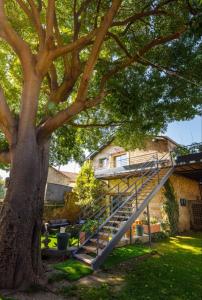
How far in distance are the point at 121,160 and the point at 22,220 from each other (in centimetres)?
1472

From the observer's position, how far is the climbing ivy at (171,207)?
13.3 metres

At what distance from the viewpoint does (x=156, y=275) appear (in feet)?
19.3

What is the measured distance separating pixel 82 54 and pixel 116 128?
396 centimetres

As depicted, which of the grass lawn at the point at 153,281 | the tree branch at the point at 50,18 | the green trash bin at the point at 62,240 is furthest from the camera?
the green trash bin at the point at 62,240

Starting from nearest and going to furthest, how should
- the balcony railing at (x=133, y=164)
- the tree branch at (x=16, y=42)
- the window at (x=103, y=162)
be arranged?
the tree branch at (x=16, y=42), the balcony railing at (x=133, y=164), the window at (x=103, y=162)

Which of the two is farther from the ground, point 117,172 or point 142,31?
point 142,31

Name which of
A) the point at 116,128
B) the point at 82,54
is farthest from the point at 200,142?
the point at 82,54

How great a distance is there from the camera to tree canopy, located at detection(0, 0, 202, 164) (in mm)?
5605

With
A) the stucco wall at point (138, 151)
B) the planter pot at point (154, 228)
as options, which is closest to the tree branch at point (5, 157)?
the planter pot at point (154, 228)

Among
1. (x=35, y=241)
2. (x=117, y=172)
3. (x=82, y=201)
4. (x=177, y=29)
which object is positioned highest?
(x=177, y=29)

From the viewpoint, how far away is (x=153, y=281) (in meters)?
5.44

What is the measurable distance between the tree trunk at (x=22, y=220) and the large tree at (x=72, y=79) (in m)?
0.02

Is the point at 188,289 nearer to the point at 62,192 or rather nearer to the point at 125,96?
the point at 125,96

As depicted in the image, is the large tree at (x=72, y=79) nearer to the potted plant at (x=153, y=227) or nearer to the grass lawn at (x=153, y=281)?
the grass lawn at (x=153, y=281)
